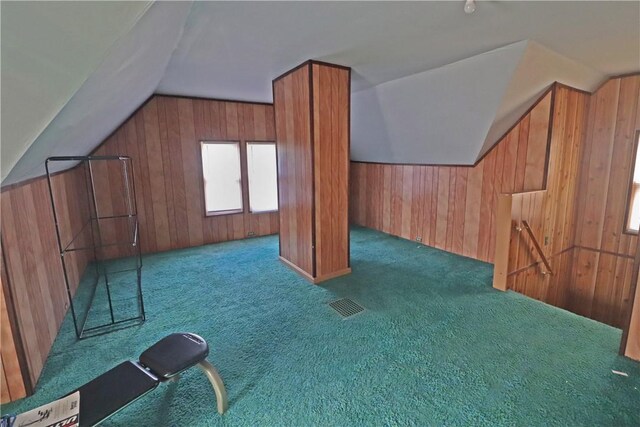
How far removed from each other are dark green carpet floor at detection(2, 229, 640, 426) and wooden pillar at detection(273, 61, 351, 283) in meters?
0.35

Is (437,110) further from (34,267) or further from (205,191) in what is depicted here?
(34,267)

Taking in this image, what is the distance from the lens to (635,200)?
3680 millimetres

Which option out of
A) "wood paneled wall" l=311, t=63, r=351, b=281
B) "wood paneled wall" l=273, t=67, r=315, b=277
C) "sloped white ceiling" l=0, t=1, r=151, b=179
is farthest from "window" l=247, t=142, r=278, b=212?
"sloped white ceiling" l=0, t=1, r=151, b=179

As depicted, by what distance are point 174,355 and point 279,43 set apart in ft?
7.93

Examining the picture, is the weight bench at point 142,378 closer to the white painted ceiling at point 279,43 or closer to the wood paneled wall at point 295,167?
the white painted ceiling at point 279,43

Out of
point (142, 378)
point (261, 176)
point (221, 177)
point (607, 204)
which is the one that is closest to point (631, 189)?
point (607, 204)

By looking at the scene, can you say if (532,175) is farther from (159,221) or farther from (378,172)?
(159,221)

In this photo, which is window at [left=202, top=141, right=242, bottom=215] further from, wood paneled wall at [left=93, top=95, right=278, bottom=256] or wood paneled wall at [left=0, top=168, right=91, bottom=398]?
wood paneled wall at [left=0, top=168, right=91, bottom=398]

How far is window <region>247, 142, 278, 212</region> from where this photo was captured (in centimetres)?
511

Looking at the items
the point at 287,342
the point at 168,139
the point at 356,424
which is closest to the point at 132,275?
the point at 168,139

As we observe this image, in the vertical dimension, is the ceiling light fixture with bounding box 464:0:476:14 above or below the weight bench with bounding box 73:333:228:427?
above

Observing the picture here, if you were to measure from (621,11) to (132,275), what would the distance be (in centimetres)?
498

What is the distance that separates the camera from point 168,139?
14.5ft

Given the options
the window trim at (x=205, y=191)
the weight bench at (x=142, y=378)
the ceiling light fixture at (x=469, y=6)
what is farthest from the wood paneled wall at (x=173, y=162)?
the ceiling light fixture at (x=469, y=6)
